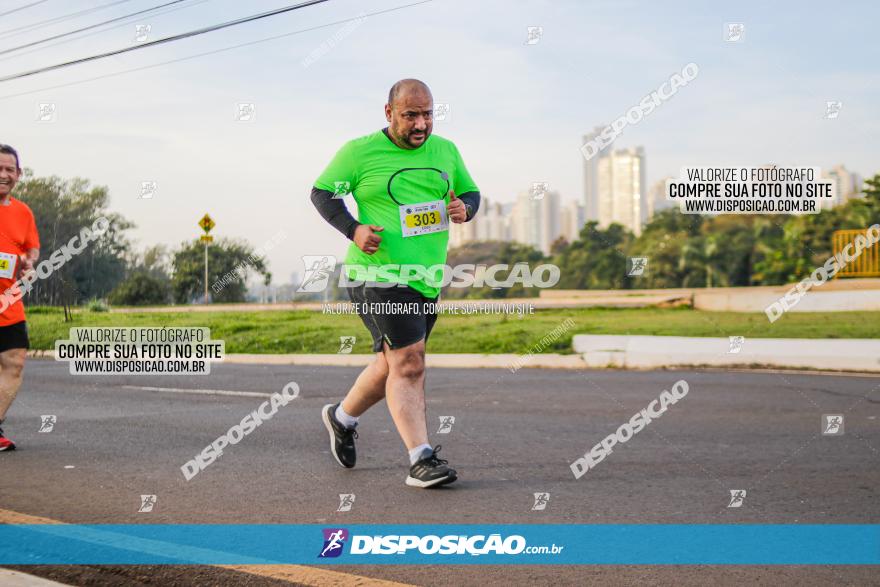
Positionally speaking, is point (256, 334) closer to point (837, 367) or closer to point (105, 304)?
point (105, 304)

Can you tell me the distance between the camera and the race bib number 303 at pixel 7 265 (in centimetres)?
595

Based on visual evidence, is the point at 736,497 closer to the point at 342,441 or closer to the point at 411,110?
the point at 342,441

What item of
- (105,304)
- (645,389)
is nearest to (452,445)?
(645,389)

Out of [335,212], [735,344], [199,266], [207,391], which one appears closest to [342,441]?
[335,212]

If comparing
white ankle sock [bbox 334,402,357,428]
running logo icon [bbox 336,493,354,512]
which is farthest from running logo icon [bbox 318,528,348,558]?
white ankle sock [bbox 334,402,357,428]

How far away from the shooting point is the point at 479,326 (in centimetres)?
1948

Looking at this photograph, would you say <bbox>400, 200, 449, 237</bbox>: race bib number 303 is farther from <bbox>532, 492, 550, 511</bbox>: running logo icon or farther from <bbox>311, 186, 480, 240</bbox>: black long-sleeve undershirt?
<bbox>532, 492, 550, 511</bbox>: running logo icon

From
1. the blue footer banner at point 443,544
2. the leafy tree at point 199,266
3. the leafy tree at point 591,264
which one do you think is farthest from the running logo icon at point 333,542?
the leafy tree at point 591,264

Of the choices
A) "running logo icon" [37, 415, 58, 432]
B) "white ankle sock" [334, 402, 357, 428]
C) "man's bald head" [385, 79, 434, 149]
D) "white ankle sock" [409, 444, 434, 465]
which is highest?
"man's bald head" [385, 79, 434, 149]

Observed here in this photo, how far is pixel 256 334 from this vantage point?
791 inches

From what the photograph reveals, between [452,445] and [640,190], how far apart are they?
138192 mm

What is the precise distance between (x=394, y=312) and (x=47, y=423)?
409 cm

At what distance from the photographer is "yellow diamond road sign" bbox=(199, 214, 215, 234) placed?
63.8ft

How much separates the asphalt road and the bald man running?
549 millimetres
